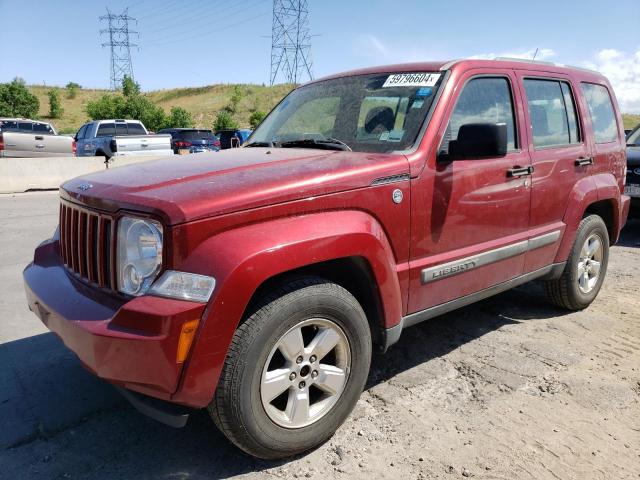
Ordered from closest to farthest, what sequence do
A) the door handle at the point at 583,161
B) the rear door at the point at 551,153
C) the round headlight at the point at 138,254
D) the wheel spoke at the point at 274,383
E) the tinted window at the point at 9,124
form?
the round headlight at the point at 138,254, the wheel spoke at the point at 274,383, the rear door at the point at 551,153, the door handle at the point at 583,161, the tinted window at the point at 9,124

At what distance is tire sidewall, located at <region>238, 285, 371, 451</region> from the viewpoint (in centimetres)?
229

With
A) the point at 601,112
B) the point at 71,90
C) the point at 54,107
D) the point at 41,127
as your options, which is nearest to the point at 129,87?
the point at 54,107

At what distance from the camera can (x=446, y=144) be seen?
314cm

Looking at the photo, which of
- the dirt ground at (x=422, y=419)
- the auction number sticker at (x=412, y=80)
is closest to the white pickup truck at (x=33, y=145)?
the dirt ground at (x=422, y=419)

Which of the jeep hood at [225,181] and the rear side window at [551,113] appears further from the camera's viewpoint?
the rear side window at [551,113]

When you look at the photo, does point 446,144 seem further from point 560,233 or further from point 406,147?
point 560,233

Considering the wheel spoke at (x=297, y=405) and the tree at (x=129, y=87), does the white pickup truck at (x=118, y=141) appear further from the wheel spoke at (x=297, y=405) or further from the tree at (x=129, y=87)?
the tree at (x=129, y=87)

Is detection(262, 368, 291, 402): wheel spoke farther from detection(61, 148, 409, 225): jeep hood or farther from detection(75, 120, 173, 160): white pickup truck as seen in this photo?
detection(75, 120, 173, 160): white pickup truck

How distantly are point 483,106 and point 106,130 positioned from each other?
17.6 metres

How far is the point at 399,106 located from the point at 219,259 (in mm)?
1693

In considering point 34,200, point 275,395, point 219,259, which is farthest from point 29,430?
point 34,200

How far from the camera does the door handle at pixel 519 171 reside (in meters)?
3.49

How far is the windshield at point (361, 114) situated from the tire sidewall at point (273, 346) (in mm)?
1060

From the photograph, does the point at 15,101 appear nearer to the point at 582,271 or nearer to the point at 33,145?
the point at 33,145
